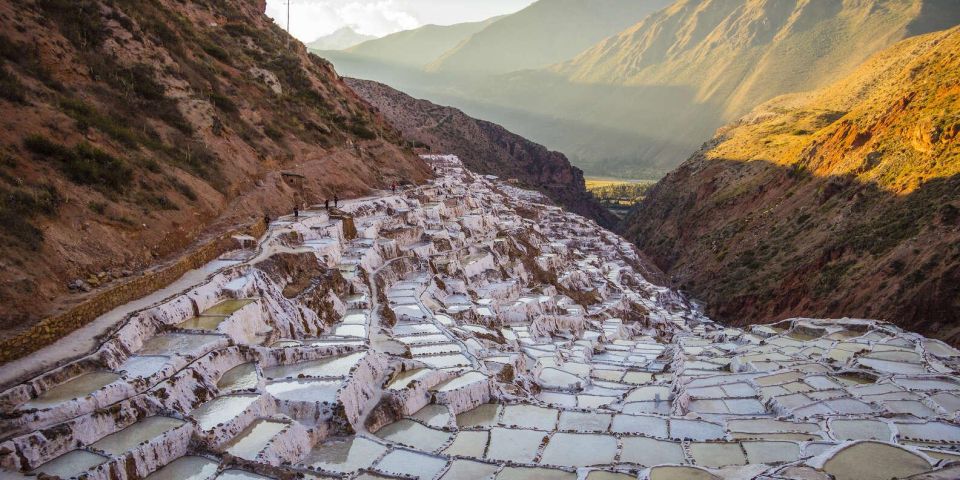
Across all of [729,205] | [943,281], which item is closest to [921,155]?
[943,281]

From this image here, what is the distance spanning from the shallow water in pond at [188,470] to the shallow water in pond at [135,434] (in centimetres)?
54

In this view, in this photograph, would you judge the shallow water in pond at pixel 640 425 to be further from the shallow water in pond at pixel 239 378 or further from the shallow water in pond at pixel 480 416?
the shallow water in pond at pixel 239 378

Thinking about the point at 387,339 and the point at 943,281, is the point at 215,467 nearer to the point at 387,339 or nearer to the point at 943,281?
the point at 387,339

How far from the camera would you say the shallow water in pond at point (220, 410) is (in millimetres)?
10914

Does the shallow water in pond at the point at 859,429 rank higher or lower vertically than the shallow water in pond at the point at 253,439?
lower

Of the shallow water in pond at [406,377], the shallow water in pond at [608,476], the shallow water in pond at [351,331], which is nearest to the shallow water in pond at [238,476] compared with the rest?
the shallow water in pond at [406,377]

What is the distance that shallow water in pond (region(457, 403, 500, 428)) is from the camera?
47.0 feet

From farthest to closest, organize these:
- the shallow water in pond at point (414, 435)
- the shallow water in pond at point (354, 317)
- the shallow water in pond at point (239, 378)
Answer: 1. the shallow water in pond at point (354, 317)
2. the shallow water in pond at point (414, 435)
3. the shallow water in pond at point (239, 378)

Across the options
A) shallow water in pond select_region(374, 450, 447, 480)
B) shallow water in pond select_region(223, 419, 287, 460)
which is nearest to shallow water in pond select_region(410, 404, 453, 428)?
shallow water in pond select_region(374, 450, 447, 480)

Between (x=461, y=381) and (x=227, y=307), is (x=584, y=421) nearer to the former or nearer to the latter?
(x=461, y=381)

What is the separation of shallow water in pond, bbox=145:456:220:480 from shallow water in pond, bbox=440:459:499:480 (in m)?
3.88

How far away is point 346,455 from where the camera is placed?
1167cm

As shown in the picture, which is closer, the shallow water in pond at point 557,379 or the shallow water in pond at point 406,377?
the shallow water in pond at point 406,377

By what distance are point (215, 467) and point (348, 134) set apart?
33.2m
